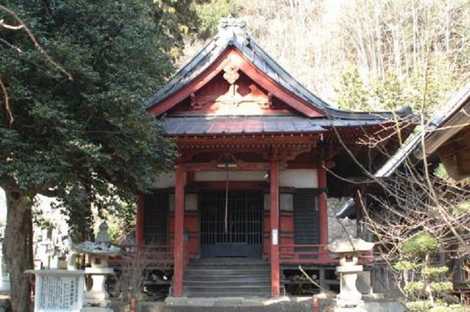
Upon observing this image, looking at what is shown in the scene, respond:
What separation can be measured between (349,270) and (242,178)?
4838mm

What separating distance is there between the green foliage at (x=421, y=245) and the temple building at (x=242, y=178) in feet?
14.9

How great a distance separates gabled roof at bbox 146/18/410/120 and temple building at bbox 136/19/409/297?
5 cm

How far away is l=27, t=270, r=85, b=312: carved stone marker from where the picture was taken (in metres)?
11.2

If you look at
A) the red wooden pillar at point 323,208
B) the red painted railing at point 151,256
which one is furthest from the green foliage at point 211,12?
the red painted railing at point 151,256

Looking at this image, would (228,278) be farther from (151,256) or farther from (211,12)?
(211,12)

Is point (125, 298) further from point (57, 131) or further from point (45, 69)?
point (45, 69)

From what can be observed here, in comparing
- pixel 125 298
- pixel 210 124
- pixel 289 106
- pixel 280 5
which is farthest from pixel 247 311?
pixel 280 5

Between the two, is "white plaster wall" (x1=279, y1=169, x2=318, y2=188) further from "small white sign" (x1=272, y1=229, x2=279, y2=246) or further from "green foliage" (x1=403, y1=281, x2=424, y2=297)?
"green foliage" (x1=403, y1=281, x2=424, y2=297)

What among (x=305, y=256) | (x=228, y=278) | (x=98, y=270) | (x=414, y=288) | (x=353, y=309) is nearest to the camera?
(x=414, y=288)

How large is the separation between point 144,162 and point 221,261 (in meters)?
4.25

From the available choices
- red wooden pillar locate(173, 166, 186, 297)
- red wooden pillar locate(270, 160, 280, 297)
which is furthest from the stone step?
red wooden pillar locate(270, 160, 280, 297)

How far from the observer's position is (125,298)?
42.0 ft

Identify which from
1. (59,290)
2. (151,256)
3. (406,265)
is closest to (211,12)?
(151,256)

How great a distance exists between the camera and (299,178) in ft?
51.3
